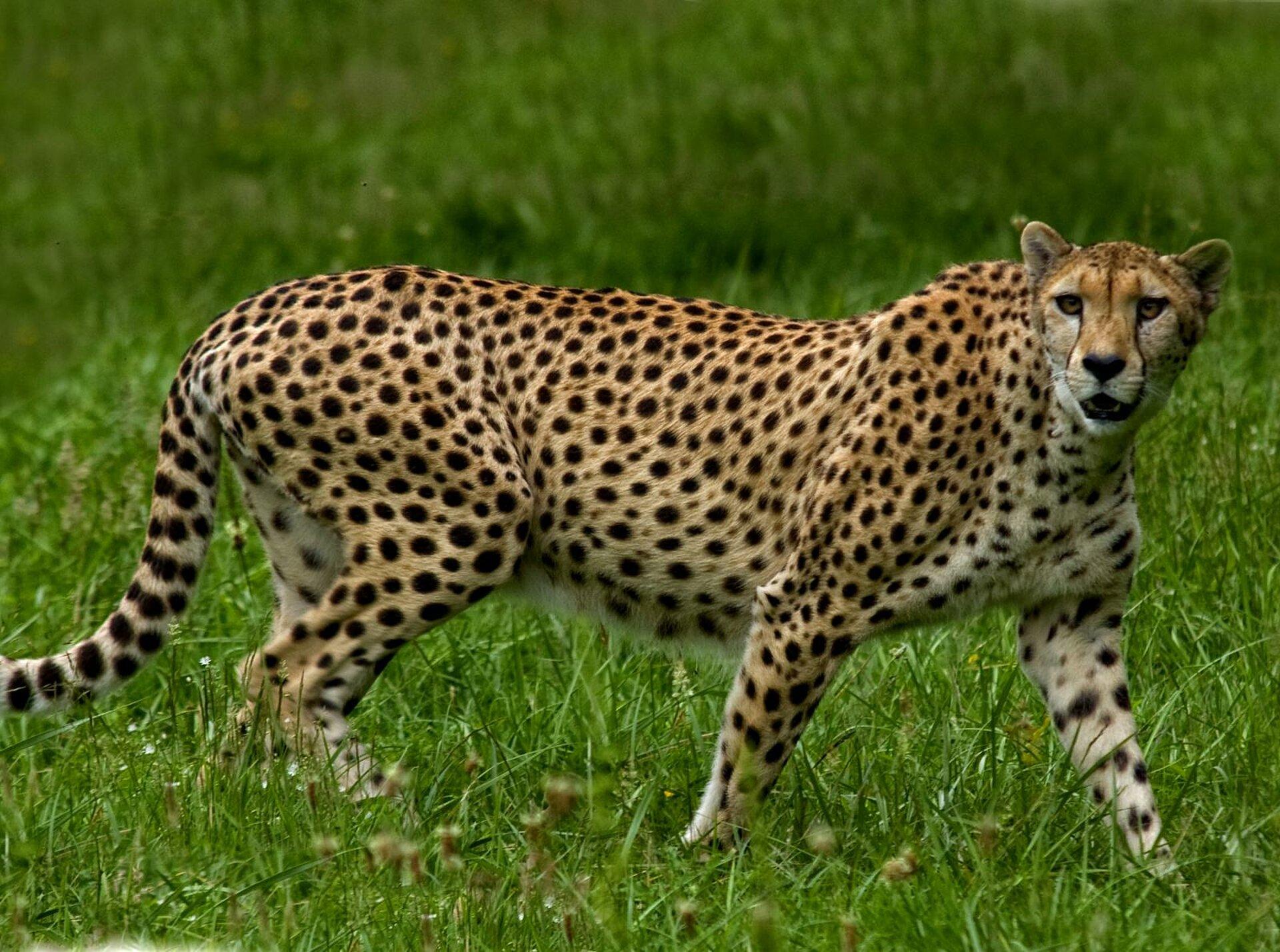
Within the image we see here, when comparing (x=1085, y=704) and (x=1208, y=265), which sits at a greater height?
(x=1208, y=265)

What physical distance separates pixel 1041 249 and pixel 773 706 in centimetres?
110

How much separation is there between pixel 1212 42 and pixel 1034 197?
12.3ft

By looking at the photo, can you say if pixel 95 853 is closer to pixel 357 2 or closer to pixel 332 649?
pixel 332 649

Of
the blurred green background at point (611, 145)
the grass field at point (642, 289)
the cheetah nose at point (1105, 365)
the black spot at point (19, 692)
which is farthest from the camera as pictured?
the blurred green background at point (611, 145)

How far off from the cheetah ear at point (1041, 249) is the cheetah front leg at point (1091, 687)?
28.2 inches

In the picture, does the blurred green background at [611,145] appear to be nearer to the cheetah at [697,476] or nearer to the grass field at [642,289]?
the grass field at [642,289]

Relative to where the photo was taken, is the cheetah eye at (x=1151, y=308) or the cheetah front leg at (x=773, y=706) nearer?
the cheetah eye at (x=1151, y=308)

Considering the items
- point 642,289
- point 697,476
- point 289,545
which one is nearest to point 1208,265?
point 697,476

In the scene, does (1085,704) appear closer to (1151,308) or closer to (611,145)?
(1151,308)

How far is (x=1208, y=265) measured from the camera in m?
4.03

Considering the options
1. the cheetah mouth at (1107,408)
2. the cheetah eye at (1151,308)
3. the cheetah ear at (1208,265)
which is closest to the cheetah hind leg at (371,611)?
the cheetah mouth at (1107,408)

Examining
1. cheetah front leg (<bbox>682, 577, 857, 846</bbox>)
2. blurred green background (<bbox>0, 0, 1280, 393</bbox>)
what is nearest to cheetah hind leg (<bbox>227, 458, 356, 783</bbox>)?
cheetah front leg (<bbox>682, 577, 857, 846</bbox>)

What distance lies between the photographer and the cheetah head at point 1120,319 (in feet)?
12.6

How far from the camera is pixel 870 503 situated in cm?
416
